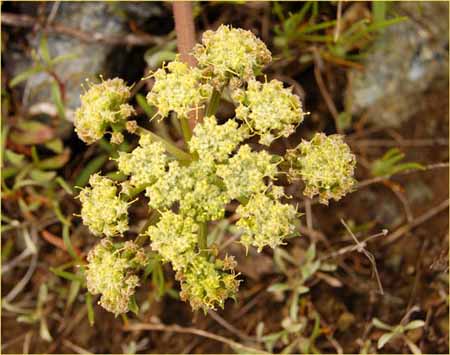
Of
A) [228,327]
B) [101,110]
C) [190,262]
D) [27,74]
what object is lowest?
[228,327]

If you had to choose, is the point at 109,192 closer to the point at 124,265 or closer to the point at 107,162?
the point at 124,265

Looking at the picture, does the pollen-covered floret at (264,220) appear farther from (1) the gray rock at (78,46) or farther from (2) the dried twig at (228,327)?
(1) the gray rock at (78,46)

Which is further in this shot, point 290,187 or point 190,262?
point 290,187

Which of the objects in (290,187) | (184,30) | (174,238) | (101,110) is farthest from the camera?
(290,187)

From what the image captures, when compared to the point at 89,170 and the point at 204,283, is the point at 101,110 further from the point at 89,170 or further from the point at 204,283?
the point at 89,170

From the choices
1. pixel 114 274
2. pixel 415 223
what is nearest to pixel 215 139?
pixel 114 274

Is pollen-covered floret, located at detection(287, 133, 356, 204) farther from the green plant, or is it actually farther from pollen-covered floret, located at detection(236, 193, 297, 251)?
the green plant
